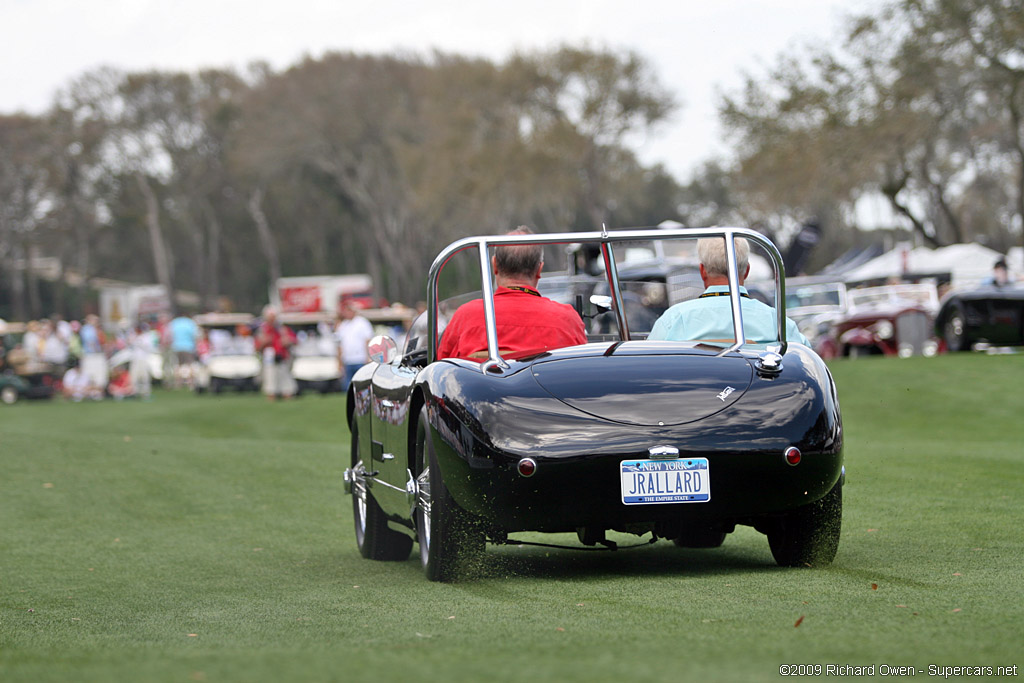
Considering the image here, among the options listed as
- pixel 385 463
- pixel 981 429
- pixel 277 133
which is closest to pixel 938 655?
pixel 385 463

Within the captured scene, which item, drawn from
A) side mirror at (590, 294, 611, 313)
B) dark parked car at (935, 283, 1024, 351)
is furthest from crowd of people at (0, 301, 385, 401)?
side mirror at (590, 294, 611, 313)

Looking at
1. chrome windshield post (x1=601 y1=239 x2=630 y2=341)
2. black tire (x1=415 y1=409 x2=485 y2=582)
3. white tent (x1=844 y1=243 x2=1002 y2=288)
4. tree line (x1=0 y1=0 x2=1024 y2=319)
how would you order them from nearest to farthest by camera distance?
black tire (x1=415 y1=409 x2=485 y2=582), chrome windshield post (x1=601 y1=239 x2=630 y2=341), white tent (x1=844 y1=243 x2=1002 y2=288), tree line (x1=0 y1=0 x2=1024 y2=319)

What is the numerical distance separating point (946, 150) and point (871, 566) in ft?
186

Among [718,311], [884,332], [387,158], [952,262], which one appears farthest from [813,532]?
[387,158]

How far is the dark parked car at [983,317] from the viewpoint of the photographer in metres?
22.2

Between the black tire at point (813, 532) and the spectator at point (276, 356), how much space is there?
23226 mm

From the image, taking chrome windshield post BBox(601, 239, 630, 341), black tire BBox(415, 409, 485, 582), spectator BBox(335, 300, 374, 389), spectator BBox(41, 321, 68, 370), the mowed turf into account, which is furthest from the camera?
spectator BBox(41, 321, 68, 370)

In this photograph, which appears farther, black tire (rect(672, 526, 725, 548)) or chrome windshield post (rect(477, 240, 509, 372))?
black tire (rect(672, 526, 725, 548))

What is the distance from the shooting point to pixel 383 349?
303 inches

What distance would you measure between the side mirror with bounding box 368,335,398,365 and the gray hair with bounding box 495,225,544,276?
41.9 inches

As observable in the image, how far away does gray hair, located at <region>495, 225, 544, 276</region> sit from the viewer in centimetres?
673

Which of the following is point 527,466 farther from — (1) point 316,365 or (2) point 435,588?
(1) point 316,365

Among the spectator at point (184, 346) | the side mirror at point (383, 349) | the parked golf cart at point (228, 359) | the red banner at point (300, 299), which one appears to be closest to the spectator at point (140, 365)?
the spectator at point (184, 346)

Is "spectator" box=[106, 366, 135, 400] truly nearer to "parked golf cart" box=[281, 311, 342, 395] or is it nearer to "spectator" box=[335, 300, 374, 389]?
"parked golf cart" box=[281, 311, 342, 395]
